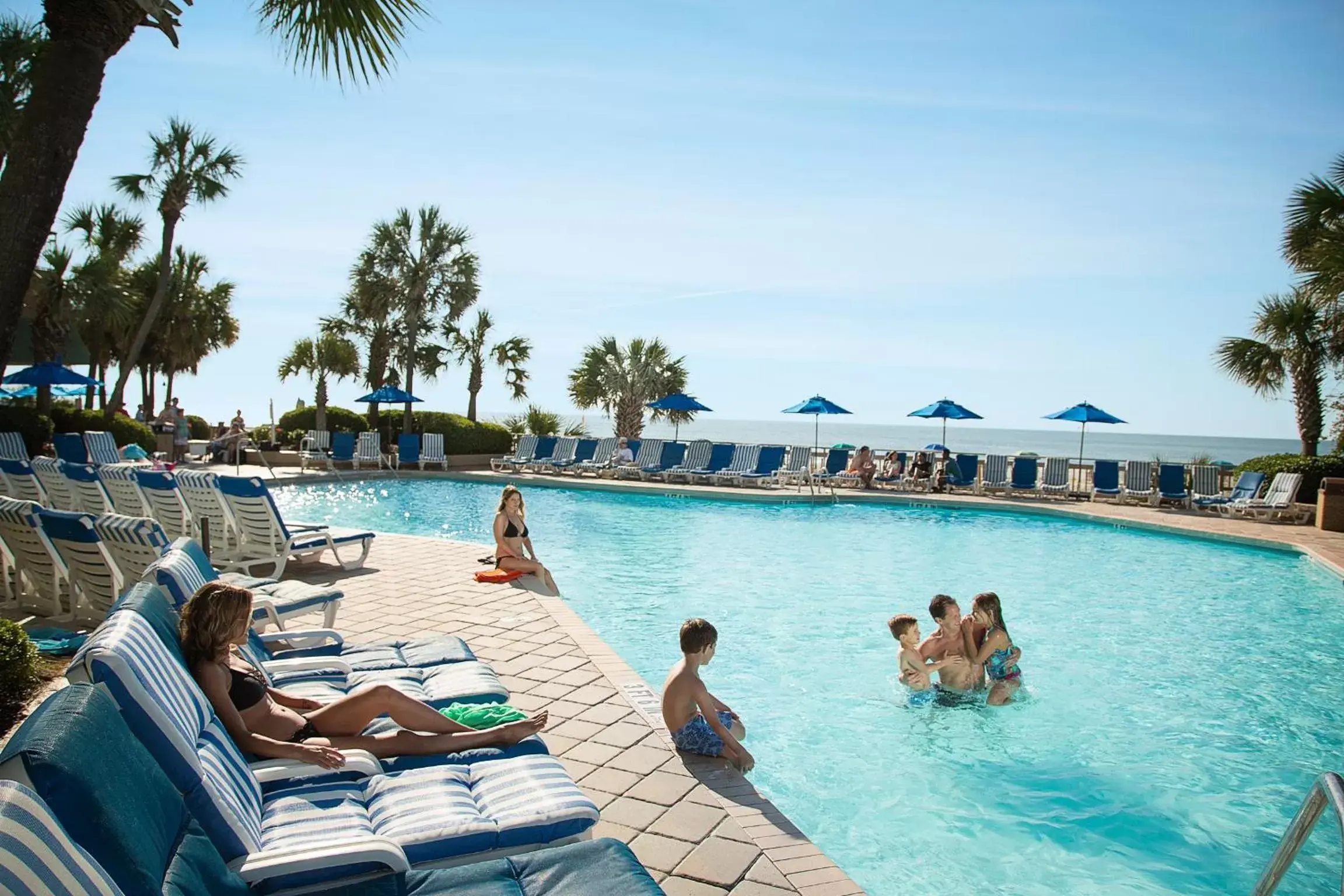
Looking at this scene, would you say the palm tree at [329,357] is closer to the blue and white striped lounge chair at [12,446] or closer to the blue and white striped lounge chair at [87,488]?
the blue and white striped lounge chair at [12,446]

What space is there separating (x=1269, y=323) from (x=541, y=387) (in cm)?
1764

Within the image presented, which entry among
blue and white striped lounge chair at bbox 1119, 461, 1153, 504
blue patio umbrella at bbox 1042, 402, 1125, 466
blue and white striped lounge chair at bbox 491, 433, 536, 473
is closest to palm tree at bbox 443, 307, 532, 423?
blue and white striped lounge chair at bbox 491, 433, 536, 473

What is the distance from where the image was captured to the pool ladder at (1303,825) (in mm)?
1923

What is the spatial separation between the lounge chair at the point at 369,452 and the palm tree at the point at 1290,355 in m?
19.7

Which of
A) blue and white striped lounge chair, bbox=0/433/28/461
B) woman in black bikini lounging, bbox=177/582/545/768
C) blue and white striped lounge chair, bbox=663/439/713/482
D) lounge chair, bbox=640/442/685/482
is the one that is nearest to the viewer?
woman in black bikini lounging, bbox=177/582/545/768

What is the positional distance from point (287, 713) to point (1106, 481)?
17.8 m

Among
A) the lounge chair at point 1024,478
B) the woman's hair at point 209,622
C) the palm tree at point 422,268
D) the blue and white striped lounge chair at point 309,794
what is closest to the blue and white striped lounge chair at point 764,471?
the lounge chair at point 1024,478

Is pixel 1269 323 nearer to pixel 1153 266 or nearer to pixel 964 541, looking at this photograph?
pixel 1153 266

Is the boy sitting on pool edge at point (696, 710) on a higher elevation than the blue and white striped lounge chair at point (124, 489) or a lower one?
lower

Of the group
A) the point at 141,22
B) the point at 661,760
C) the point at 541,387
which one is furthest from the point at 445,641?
the point at 541,387

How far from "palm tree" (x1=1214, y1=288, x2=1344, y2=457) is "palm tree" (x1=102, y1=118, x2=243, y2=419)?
80.9ft

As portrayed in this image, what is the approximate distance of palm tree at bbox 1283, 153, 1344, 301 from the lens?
45.2 ft

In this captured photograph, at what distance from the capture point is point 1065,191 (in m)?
15.3

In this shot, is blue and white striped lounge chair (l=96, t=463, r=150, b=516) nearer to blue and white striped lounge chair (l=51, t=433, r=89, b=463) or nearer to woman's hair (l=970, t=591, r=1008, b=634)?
woman's hair (l=970, t=591, r=1008, b=634)
